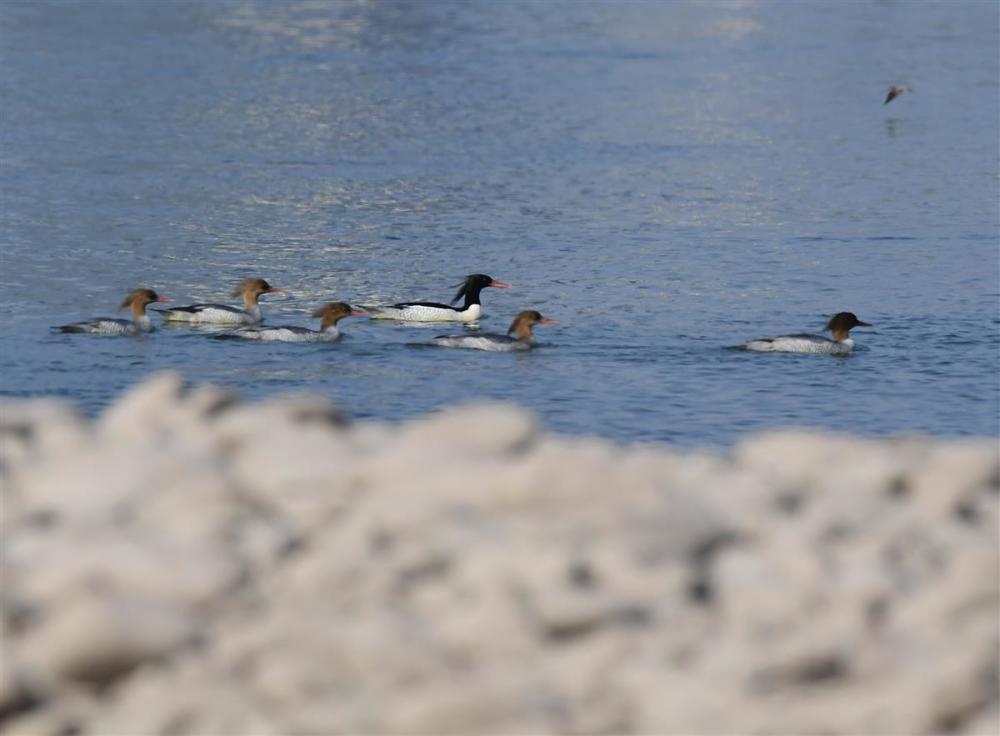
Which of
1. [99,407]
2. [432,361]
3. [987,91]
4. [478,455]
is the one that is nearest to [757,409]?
[432,361]

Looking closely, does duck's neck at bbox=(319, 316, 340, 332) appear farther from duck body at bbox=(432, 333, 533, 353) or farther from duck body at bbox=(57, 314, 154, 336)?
duck body at bbox=(57, 314, 154, 336)

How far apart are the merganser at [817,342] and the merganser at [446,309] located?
4.24 meters

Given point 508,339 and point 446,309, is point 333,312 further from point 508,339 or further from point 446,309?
point 508,339

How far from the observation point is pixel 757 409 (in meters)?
20.8

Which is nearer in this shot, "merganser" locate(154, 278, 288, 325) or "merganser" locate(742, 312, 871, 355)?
"merganser" locate(742, 312, 871, 355)

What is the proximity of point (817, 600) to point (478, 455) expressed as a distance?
1.72 m

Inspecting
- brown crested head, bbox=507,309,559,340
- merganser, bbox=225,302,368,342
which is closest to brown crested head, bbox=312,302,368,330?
merganser, bbox=225,302,368,342

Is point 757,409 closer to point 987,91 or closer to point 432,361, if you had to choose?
point 432,361

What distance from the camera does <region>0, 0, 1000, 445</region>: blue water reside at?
22156 millimetres

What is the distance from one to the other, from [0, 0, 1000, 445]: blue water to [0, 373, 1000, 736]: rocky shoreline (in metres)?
10.9

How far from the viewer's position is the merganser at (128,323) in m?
23.5

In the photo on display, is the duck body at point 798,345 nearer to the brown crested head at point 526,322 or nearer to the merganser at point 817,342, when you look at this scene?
the merganser at point 817,342

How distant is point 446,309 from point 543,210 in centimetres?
888

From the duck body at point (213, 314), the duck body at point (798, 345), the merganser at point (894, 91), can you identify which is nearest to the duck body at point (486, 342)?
the duck body at point (213, 314)
